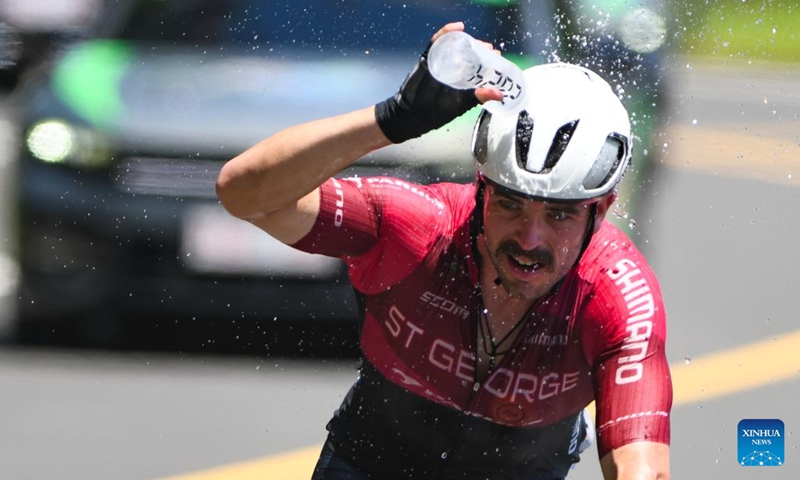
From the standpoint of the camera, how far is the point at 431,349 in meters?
2.82

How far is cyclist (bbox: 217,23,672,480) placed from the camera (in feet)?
8.21

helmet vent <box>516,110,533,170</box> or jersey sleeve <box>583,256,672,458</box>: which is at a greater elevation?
helmet vent <box>516,110,533,170</box>

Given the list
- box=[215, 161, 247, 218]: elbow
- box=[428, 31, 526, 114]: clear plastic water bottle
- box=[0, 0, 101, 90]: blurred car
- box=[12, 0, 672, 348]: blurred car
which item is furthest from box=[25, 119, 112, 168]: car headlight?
box=[428, 31, 526, 114]: clear plastic water bottle

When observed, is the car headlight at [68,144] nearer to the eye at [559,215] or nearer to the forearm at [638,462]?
the eye at [559,215]

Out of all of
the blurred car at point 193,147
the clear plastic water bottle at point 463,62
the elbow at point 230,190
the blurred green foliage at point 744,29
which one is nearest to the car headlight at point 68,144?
the blurred car at point 193,147

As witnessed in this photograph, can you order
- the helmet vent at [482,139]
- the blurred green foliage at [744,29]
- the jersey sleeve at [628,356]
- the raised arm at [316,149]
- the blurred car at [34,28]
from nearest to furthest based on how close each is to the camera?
the raised arm at [316,149], the jersey sleeve at [628,356], the helmet vent at [482,139], the blurred car at [34,28], the blurred green foliage at [744,29]

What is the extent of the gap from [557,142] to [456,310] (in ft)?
1.47

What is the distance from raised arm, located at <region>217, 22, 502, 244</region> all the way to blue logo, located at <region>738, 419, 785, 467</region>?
9.78ft

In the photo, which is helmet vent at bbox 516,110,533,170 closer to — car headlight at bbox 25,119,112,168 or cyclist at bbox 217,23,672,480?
cyclist at bbox 217,23,672,480

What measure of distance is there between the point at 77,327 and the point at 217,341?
1.91 feet

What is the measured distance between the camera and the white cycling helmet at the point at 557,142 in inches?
99.7

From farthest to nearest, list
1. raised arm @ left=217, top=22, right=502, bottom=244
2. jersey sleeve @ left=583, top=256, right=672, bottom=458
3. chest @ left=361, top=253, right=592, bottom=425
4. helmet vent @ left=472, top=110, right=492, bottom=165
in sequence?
chest @ left=361, top=253, right=592, bottom=425 → helmet vent @ left=472, top=110, right=492, bottom=165 → jersey sleeve @ left=583, top=256, right=672, bottom=458 → raised arm @ left=217, top=22, right=502, bottom=244

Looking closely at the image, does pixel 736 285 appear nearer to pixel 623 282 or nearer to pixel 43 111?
pixel 43 111

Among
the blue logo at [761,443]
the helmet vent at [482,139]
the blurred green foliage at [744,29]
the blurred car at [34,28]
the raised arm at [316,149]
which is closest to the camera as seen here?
the raised arm at [316,149]
